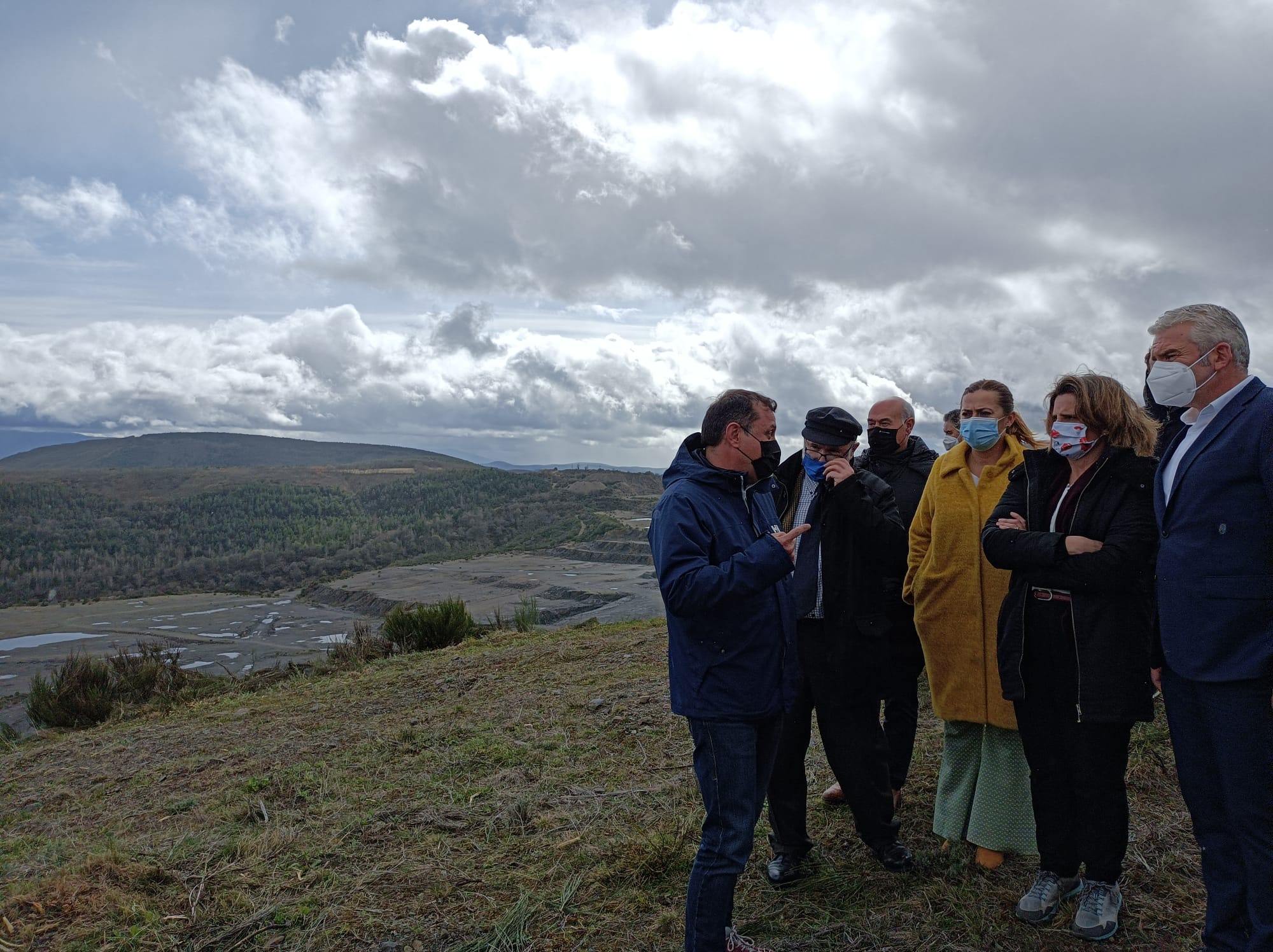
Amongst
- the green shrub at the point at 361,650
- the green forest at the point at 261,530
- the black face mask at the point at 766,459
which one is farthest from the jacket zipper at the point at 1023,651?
the green forest at the point at 261,530

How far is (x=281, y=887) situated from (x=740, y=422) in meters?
2.54

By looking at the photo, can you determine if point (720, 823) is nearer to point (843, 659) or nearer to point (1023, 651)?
point (843, 659)

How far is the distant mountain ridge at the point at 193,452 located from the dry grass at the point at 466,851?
367 ft

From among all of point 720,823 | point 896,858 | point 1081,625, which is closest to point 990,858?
point 896,858

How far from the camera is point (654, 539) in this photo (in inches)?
91.7

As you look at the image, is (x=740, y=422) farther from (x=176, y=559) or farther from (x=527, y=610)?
(x=176, y=559)

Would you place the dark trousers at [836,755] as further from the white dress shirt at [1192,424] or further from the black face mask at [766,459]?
the white dress shirt at [1192,424]

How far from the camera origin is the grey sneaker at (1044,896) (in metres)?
2.55

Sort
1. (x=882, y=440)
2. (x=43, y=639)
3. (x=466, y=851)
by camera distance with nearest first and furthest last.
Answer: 1. (x=466, y=851)
2. (x=882, y=440)
3. (x=43, y=639)

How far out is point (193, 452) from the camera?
124 m

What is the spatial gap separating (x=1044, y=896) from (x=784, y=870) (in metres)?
0.86

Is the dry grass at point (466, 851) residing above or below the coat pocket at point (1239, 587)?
below

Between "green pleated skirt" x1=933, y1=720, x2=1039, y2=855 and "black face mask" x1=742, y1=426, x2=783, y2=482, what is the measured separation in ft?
4.66

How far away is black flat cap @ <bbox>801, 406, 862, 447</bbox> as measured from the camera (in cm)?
286
